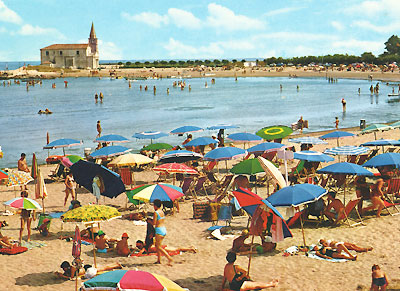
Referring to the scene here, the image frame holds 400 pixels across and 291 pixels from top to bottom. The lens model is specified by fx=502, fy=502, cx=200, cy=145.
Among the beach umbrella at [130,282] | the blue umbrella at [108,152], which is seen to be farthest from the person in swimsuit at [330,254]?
the blue umbrella at [108,152]

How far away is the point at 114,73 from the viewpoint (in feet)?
443

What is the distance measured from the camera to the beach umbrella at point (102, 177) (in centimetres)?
1268

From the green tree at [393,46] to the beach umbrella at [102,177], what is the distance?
453 ft

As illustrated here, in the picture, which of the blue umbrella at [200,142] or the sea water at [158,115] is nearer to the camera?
the blue umbrella at [200,142]

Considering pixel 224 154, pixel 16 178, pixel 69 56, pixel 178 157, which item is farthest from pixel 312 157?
pixel 69 56

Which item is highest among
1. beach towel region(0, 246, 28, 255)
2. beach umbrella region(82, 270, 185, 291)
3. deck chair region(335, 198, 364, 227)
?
beach umbrella region(82, 270, 185, 291)

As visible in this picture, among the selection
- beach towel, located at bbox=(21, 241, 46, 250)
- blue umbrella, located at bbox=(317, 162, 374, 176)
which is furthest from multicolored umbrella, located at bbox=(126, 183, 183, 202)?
blue umbrella, located at bbox=(317, 162, 374, 176)

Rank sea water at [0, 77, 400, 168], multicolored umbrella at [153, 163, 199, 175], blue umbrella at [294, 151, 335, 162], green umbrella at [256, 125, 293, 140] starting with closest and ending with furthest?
multicolored umbrella at [153, 163, 199, 175] < blue umbrella at [294, 151, 335, 162] < green umbrella at [256, 125, 293, 140] < sea water at [0, 77, 400, 168]

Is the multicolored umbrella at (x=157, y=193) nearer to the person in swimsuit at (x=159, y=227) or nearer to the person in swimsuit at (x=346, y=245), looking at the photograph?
the person in swimsuit at (x=159, y=227)

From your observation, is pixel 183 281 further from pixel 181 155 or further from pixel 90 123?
pixel 90 123

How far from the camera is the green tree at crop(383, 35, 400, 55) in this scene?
137925 mm

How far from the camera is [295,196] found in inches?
398

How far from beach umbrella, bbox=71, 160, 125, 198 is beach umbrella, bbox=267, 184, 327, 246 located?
14.1ft

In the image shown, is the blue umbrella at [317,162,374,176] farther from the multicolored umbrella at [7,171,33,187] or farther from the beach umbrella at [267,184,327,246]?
the multicolored umbrella at [7,171,33,187]
